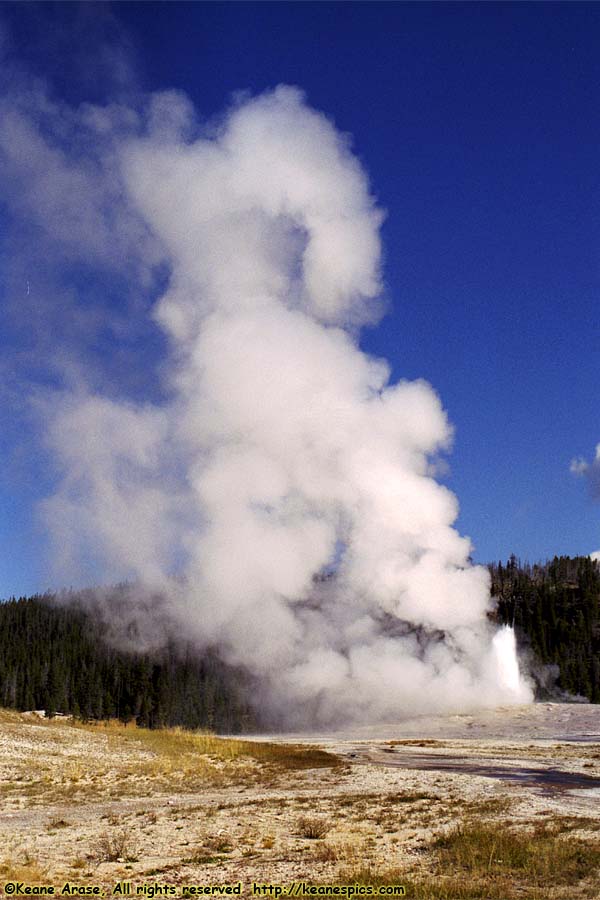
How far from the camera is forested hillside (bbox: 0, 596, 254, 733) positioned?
10988 centimetres

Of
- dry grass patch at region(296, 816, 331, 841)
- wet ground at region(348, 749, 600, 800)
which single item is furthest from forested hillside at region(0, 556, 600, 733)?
dry grass patch at region(296, 816, 331, 841)

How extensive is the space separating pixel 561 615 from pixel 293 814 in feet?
376

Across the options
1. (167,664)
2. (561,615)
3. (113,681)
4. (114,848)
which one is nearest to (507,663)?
(561,615)

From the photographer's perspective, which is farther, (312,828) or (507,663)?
(507,663)

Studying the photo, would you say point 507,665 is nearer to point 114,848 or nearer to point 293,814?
point 293,814

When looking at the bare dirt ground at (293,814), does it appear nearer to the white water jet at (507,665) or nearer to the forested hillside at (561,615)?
the white water jet at (507,665)

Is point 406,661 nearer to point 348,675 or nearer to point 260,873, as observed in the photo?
point 348,675

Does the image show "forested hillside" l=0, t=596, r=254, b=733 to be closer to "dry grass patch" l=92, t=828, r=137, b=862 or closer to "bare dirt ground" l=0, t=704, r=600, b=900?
"bare dirt ground" l=0, t=704, r=600, b=900

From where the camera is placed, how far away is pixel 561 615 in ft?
429

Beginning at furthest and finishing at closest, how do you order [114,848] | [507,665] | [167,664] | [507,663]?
[167,664] → [507,663] → [507,665] → [114,848]

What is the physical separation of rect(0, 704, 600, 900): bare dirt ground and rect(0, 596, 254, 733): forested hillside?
184 ft

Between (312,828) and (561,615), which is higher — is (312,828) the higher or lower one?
the lower one

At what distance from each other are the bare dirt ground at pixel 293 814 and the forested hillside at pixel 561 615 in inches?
2525

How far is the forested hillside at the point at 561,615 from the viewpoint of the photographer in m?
116
